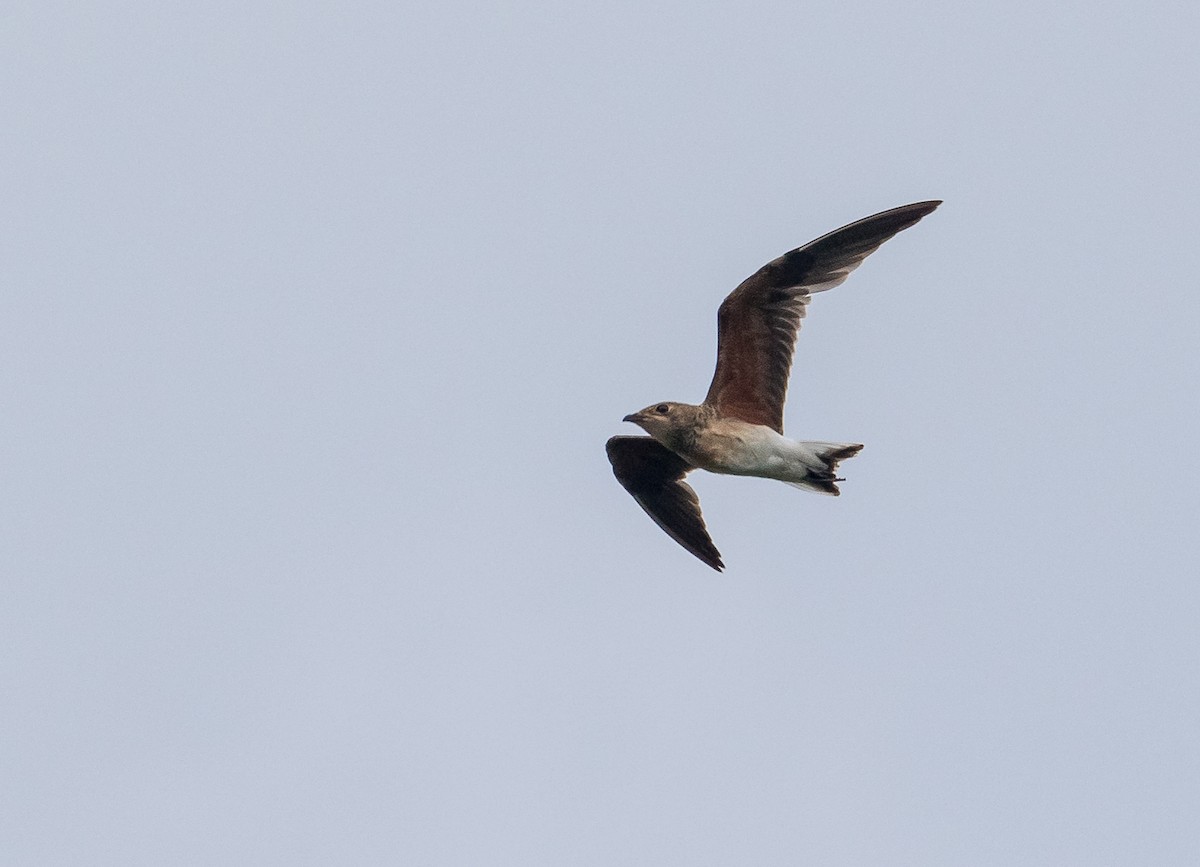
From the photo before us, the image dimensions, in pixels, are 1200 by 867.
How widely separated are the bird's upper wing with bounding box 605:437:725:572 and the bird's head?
1.41 metres

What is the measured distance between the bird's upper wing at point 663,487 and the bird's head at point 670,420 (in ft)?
4.62

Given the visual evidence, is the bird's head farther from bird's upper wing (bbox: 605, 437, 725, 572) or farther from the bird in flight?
bird's upper wing (bbox: 605, 437, 725, 572)

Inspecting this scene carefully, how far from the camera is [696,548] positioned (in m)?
19.2

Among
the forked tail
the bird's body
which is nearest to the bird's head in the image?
the bird's body

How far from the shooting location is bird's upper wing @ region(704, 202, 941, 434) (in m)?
17.6

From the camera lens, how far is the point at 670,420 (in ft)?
58.0

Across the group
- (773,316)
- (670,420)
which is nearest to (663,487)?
(670,420)

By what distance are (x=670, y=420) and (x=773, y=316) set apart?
4.74 ft

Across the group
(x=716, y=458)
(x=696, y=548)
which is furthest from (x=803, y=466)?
(x=696, y=548)

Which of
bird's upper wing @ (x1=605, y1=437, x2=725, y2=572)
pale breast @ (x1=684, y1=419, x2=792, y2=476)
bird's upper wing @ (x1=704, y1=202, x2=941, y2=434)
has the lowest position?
bird's upper wing @ (x1=605, y1=437, x2=725, y2=572)

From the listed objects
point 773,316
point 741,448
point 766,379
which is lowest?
point 741,448

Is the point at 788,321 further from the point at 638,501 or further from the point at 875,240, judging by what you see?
the point at 638,501

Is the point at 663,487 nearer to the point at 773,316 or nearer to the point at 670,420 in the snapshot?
the point at 670,420

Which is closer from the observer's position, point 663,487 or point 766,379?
point 766,379
